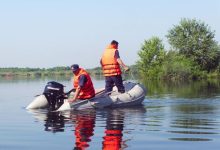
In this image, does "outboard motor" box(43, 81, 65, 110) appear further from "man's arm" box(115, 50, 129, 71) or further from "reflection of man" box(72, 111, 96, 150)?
"man's arm" box(115, 50, 129, 71)

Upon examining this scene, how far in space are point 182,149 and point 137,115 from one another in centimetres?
456

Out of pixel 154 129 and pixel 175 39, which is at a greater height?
pixel 175 39

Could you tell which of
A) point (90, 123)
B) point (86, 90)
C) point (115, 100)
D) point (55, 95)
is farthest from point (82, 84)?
point (90, 123)

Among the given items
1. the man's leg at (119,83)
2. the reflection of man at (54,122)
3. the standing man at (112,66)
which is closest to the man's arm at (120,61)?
the standing man at (112,66)

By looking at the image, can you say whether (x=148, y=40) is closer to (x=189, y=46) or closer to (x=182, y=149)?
(x=189, y=46)

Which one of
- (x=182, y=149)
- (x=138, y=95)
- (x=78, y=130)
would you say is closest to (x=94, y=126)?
→ (x=78, y=130)

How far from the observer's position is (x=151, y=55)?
60594 millimetres

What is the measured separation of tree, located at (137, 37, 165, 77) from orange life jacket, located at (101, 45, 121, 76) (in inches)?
1799

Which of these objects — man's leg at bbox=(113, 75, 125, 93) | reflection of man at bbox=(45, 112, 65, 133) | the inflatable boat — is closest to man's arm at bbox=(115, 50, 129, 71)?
man's leg at bbox=(113, 75, 125, 93)

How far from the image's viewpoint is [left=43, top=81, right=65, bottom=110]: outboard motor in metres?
13.3

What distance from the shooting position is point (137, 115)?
452 inches

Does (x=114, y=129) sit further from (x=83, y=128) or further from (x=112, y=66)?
(x=112, y=66)

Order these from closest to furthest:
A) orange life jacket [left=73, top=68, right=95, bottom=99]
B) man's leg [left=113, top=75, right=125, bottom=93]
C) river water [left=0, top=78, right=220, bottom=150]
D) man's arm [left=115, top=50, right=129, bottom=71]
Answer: river water [left=0, top=78, right=220, bottom=150]
orange life jacket [left=73, top=68, right=95, bottom=99]
man's arm [left=115, top=50, right=129, bottom=71]
man's leg [left=113, top=75, right=125, bottom=93]

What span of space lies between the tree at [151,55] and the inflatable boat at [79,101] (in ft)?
149
